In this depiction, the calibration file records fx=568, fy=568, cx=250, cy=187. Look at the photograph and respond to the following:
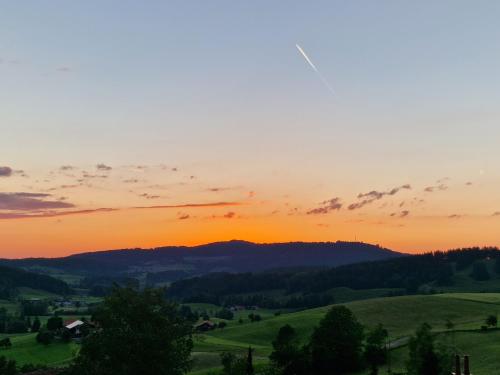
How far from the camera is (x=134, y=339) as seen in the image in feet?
226

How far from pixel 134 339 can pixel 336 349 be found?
4490 cm

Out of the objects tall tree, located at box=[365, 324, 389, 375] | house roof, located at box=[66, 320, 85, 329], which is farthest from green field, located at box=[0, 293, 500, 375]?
house roof, located at box=[66, 320, 85, 329]

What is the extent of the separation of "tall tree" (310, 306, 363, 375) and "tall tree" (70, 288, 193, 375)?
1350 inches

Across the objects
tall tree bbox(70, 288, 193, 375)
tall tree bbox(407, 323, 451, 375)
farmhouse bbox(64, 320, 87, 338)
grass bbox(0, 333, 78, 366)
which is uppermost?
tall tree bbox(70, 288, 193, 375)

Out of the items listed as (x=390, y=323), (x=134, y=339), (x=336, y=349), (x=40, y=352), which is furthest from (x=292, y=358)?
(x=40, y=352)

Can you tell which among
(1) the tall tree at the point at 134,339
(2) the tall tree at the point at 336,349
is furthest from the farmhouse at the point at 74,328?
(1) the tall tree at the point at 134,339

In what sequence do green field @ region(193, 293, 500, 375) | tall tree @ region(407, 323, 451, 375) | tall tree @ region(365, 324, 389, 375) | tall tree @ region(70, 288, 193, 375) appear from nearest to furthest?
tall tree @ region(407, 323, 451, 375) → tall tree @ region(70, 288, 193, 375) → tall tree @ region(365, 324, 389, 375) → green field @ region(193, 293, 500, 375)

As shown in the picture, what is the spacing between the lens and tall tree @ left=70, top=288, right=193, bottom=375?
68.1 metres

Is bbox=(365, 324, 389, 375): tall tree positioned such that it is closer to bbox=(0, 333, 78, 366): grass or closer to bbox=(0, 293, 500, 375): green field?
bbox=(0, 293, 500, 375): green field

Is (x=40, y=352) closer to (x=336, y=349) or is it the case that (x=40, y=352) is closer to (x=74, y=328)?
(x=74, y=328)

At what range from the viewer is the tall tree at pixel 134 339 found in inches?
2682

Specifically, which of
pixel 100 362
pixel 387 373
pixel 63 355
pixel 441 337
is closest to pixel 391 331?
pixel 441 337

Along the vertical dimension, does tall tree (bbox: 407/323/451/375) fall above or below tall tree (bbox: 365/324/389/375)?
above

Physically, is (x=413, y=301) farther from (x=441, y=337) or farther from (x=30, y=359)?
(x=30, y=359)
